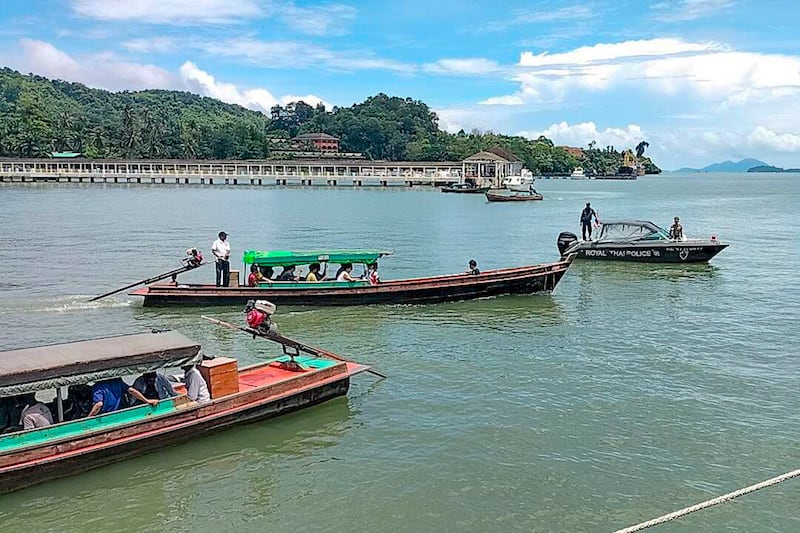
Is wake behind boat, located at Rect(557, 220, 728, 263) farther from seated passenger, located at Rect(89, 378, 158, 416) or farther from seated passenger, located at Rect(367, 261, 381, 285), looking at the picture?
seated passenger, located at Rect(89, 378, 158, 416)

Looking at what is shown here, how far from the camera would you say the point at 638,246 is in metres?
34.6

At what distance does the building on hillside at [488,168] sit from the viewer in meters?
124

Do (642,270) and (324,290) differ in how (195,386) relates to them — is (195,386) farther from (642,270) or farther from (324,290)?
(642,270)

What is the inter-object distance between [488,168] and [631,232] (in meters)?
91.8

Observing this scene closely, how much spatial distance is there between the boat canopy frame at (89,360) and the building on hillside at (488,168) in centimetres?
11162

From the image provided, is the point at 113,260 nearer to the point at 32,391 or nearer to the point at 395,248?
the point at 395,248

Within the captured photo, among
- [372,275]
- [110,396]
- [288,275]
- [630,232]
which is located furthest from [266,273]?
[630,232]

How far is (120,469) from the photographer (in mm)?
11859

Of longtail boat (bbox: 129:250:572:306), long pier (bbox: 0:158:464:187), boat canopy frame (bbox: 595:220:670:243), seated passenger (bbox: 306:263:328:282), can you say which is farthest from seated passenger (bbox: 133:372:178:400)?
long pier (bbox: 0:158:464:187)

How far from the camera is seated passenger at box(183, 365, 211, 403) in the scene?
1276 cm

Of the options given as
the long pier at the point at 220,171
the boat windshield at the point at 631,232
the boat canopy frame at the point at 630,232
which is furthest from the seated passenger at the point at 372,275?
the long pier at the point at 220,171

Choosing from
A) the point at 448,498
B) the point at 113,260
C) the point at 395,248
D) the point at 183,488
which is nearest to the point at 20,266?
the point at 113,260

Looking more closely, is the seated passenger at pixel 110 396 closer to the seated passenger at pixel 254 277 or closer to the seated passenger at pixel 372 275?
the seated passenger at pixel 254 277

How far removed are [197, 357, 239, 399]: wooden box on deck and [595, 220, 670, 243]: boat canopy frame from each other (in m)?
26.1
